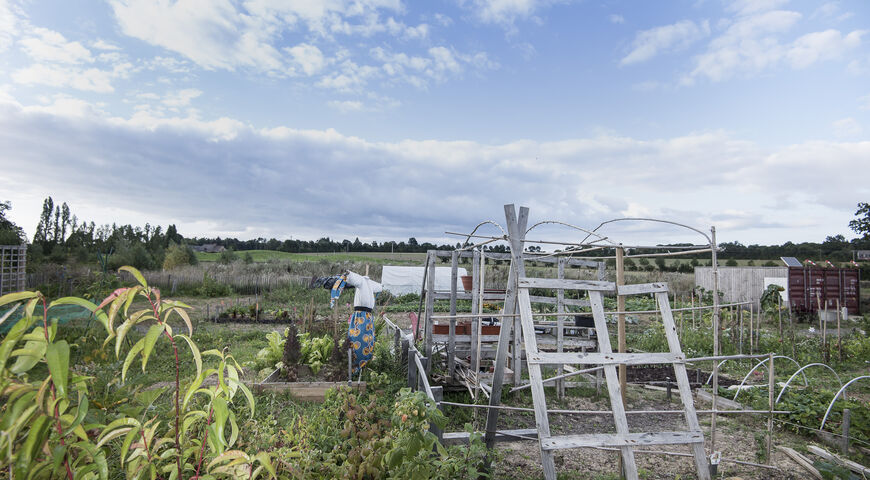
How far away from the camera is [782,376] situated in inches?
289

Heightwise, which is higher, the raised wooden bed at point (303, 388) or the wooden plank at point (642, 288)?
the wooden plank at point (642, 288)

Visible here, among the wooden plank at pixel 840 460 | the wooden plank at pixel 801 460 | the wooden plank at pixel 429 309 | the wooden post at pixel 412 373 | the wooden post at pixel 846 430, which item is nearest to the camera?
the wooden plank at pixel 840 460

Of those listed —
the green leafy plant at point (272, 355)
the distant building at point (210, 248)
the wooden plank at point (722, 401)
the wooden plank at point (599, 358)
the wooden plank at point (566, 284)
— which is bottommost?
the wooden plank at point (722, 401)

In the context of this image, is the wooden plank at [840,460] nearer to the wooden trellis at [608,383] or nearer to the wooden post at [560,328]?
the wooden trellis at [608,383]

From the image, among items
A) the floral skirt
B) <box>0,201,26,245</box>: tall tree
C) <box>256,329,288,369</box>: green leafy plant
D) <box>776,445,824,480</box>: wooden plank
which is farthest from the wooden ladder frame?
<box>0,201,26,245</box>: tall tree

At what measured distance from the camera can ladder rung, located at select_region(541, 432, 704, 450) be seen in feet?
8.82

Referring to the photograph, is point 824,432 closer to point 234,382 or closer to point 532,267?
point 234,382

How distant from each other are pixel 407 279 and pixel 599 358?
16814 millimetres

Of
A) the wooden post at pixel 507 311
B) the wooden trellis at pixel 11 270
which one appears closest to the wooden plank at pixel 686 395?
the wooden post at pixel 507 311

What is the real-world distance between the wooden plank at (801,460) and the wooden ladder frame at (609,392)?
1.96 meters

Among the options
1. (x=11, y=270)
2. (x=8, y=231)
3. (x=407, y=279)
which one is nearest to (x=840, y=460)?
(x=407, y=279)

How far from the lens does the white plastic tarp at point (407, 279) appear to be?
18766 millimetres

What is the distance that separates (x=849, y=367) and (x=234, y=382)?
11220mm

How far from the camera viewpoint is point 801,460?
4094 millimetres
